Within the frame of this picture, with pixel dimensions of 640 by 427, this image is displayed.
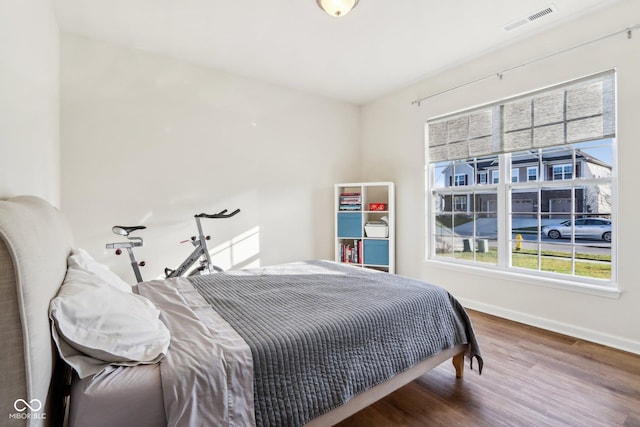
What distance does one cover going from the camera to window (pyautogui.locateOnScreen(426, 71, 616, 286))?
2.62m

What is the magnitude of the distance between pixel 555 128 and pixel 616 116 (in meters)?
0.41

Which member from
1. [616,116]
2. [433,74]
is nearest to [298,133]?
[433,74]

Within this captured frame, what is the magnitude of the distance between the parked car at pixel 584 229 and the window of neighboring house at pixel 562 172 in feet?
1.34

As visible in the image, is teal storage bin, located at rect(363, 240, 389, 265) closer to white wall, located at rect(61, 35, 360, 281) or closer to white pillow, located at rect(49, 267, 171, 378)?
white wall, located at rect(61, 35, 360, 281)

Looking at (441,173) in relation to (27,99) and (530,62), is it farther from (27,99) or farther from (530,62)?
(27,99)

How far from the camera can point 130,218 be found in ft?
9.89

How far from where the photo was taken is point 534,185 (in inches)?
119

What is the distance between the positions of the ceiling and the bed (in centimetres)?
200

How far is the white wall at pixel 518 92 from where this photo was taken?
2.40 metres

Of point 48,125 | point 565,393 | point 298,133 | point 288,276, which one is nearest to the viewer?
point 565,393

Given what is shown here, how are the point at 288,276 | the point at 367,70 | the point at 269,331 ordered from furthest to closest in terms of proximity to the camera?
the point at 367,70 → the point at 288,276 → the point at 269,331

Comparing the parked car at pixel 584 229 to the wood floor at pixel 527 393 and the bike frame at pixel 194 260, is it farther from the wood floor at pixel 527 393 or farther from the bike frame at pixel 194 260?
the bike frame at pixel 194 260

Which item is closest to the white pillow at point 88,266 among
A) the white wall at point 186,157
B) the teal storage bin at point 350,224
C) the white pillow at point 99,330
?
the white pillow at point 99,330

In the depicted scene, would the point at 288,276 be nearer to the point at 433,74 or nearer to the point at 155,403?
the point at 155,403
